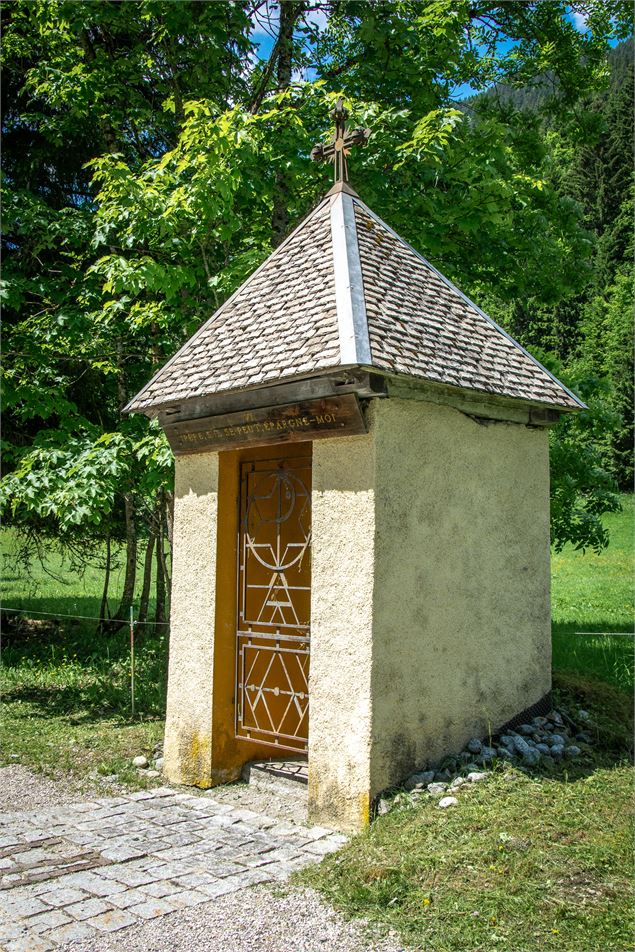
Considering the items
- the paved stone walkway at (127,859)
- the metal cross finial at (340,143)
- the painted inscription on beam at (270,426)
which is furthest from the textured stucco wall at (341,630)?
the metal cross finial at (340,143)

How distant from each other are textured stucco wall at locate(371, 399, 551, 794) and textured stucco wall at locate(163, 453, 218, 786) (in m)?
1.87

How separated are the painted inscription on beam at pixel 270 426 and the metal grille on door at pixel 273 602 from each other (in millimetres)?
472

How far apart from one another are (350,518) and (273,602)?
5.14ft

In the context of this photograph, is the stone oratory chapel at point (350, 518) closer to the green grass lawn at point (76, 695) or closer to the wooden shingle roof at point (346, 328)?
the wooden shingle roof at point (346, 328)

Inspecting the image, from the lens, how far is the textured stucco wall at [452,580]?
5.95 m

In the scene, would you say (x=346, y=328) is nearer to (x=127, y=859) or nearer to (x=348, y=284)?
(x=348, y=284)

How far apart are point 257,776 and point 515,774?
225 centimetres

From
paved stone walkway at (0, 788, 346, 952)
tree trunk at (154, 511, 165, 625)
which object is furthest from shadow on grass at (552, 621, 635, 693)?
tree trunk at (154, 511, 165, 625)

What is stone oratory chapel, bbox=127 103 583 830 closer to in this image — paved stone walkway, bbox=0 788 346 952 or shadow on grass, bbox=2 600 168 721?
paved stone walkway, bbox=0 788 346 952

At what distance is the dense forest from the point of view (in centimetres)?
Answer: 886

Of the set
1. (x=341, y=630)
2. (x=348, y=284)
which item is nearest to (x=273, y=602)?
(x=341, y=630)

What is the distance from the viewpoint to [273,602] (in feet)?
23.7

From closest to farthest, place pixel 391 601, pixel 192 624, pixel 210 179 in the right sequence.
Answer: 1. pixel 391 601
2. pixel 192 624
3. pixel 210 179

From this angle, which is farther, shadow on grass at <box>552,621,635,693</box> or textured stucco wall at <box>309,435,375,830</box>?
shadow on grass at <box>552,621,635,693</box>
